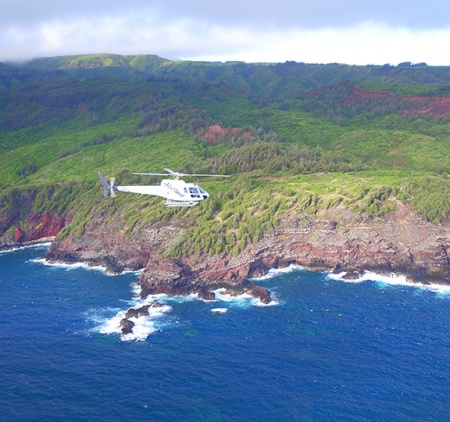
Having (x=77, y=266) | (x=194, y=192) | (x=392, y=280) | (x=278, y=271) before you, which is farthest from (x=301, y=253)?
(x=77, y=266)

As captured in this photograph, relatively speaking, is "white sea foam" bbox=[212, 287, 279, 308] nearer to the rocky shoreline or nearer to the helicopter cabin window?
the rocky shoreline

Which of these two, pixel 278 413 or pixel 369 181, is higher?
pixel 369 181

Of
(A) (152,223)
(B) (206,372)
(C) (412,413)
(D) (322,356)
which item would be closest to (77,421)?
(B) (206,372)

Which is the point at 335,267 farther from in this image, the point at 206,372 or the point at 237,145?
the point at 237,145

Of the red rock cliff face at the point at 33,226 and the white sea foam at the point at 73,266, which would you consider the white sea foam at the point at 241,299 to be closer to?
the white sea foam at the point at 73,266

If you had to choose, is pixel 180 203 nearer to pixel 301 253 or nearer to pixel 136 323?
pixel 136 323
